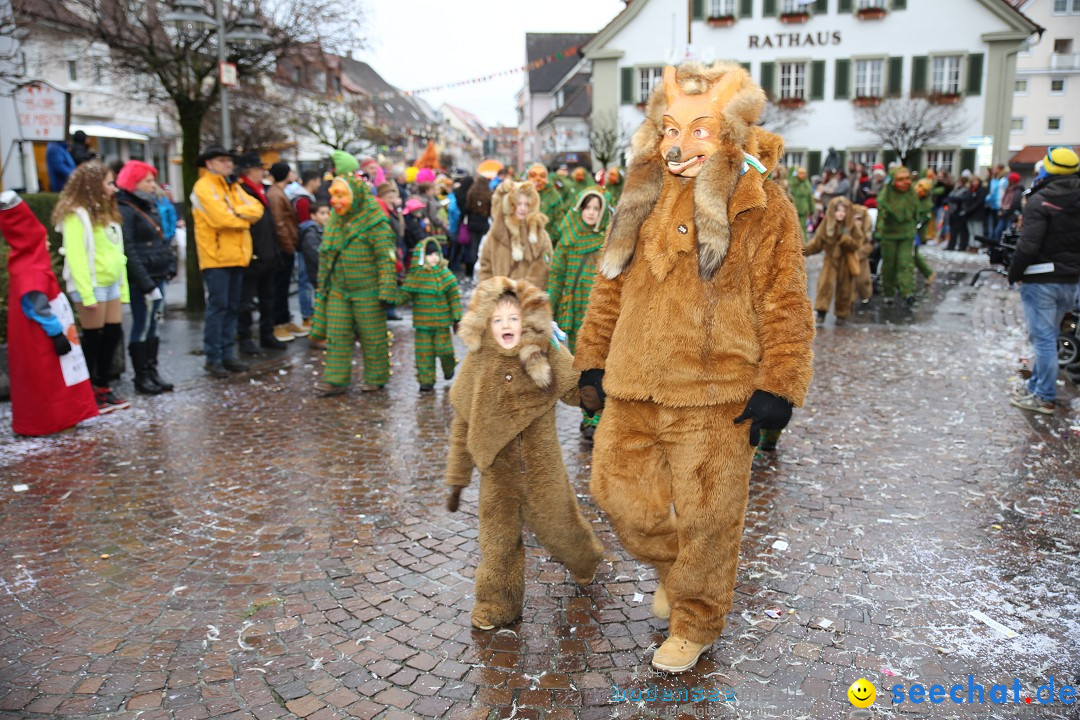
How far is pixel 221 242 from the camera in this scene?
28.0 ft

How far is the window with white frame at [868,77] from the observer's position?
35.4 meters

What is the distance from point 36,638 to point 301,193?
8209mm

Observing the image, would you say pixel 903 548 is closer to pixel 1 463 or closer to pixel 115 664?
pixel 115 664

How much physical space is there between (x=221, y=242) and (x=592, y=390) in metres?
6.20

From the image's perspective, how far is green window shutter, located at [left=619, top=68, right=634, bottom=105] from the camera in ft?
120

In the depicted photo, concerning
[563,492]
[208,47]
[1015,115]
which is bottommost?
[563,492]

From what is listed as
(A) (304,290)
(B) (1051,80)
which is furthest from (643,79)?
(B) (1051,80)

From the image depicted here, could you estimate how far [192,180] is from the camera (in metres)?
12.6

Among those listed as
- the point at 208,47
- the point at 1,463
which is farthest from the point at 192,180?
the point at 1,463

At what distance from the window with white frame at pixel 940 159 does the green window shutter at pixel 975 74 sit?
8.37ft

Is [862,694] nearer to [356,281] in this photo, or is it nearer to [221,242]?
[356,281]

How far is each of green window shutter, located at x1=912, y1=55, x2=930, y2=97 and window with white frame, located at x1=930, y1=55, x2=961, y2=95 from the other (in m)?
0.50

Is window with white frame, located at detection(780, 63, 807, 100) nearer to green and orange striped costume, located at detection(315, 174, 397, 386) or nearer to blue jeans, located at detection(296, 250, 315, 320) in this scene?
blue jeans, located at detection(296, 250, 315, 320)

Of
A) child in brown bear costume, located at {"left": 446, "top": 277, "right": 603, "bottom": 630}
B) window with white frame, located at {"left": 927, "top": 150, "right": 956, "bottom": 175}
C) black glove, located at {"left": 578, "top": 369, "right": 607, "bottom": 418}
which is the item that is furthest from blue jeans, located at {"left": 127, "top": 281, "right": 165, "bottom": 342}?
window with white frame, located at {"left": 927, "top": 150, "right": 956, "bottom": 175}
